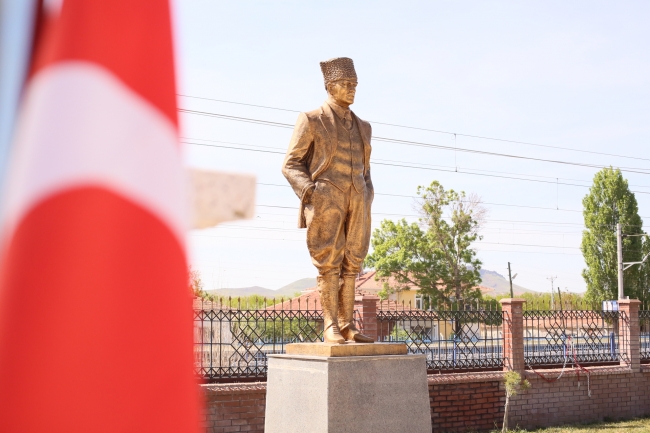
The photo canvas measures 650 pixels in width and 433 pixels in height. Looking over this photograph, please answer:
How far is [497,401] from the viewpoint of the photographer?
12.3 metres

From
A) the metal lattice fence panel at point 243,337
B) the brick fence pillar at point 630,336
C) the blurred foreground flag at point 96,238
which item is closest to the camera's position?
the blurred foreground flag at point 96,238

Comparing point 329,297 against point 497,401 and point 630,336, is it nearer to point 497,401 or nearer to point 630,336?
point 497,401

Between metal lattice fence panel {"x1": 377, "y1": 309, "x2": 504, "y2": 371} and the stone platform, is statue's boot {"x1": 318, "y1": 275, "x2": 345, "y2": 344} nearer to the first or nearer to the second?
the stone platform

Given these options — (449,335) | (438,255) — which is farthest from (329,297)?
(438,255)

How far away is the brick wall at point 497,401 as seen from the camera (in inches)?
383

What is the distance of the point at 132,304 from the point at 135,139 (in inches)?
7.0

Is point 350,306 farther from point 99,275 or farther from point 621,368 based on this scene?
point 621,368

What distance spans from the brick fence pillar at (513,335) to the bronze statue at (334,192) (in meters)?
7.62

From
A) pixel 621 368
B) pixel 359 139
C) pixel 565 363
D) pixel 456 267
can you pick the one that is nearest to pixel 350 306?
pixel 359 139

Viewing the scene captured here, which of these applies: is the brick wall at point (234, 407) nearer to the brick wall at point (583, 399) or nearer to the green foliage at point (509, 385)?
the green foliage at point (509, 385)

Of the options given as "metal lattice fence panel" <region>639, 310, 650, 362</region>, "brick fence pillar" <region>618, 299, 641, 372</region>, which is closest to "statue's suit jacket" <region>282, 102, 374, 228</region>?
"brick fence pillar" <region>618, 299, 641, 372</region>

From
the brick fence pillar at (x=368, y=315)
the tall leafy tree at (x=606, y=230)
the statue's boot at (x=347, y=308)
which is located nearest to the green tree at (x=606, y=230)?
the tall leafy tree at (x=606, y=230)

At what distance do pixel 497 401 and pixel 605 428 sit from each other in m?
1.93

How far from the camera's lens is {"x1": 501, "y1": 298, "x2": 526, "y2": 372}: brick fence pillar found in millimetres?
12664
